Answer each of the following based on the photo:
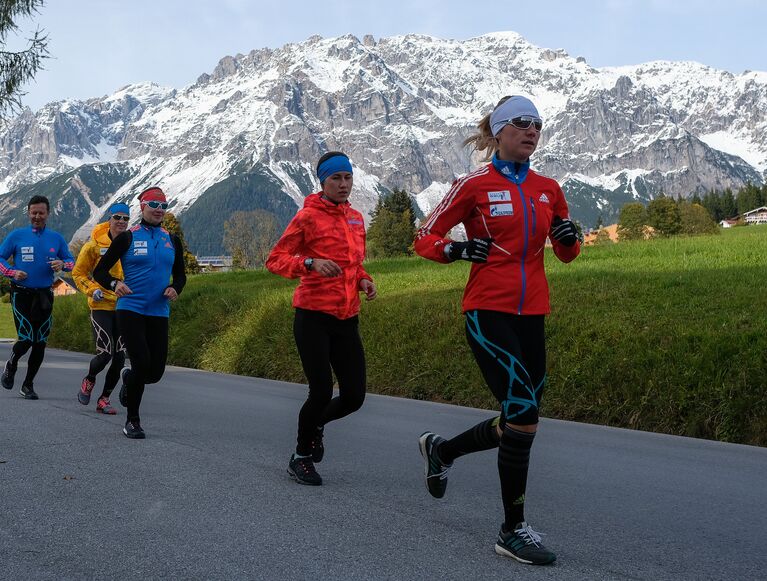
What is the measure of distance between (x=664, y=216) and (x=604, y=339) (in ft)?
370

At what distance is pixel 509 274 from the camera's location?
4816 millimetres

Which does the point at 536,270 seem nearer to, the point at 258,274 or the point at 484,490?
the point at 484,490

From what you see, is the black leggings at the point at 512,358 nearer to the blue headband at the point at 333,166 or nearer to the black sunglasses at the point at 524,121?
the black sunglasses at the point at 524,121

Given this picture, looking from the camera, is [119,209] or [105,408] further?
[119,209]

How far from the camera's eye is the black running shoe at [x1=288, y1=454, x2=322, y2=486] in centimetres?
638

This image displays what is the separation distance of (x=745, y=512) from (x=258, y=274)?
25821mm

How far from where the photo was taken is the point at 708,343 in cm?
1000

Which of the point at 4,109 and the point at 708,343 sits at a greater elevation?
the point at 4,109

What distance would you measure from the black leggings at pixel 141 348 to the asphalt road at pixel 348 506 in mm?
426

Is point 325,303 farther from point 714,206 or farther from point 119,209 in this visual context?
point 714,206

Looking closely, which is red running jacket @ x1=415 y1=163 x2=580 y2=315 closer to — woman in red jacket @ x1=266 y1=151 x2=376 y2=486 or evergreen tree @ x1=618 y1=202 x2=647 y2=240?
woman in red jacket @ x1=266 y1=151 x2=376 y2=486

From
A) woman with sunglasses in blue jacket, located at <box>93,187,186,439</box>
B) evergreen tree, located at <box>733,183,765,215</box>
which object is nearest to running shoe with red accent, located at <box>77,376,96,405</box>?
woman with sunglasses in blue jacket, located at <box>93,187,186,439</box>

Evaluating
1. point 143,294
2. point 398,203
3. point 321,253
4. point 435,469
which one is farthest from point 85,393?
point 398,203

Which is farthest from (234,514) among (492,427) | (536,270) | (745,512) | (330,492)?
(745,512)
